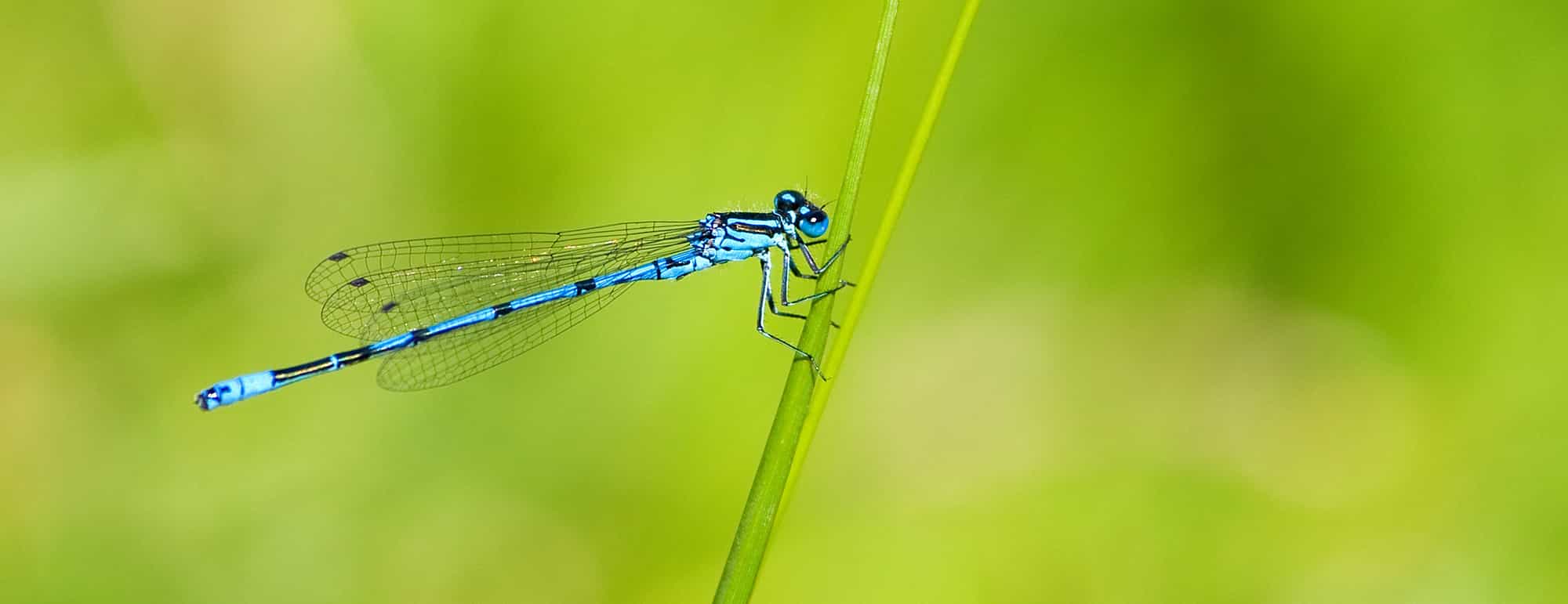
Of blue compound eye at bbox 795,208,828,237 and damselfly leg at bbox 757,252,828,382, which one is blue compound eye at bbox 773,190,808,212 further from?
damselfly leg at bbox 757,252,828,382

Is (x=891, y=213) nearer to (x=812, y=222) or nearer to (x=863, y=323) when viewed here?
(x=812, y=222)

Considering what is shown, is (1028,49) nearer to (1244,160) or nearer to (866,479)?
(1244,160)

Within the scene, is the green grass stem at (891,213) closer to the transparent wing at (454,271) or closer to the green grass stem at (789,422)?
the green grass stem at (789,422)

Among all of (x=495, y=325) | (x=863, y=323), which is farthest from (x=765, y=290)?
(x=495, y=325)

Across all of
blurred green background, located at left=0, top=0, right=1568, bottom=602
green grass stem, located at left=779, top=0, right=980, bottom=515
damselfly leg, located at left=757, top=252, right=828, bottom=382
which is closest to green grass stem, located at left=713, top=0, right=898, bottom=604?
green grass stem, located at left=779, top=0, right=980, bottom=515

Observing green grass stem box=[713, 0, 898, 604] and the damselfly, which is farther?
the damselfly

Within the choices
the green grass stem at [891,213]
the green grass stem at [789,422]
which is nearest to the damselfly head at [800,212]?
the green grass stem at [789,422]

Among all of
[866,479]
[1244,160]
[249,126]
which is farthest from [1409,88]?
[249,126]
